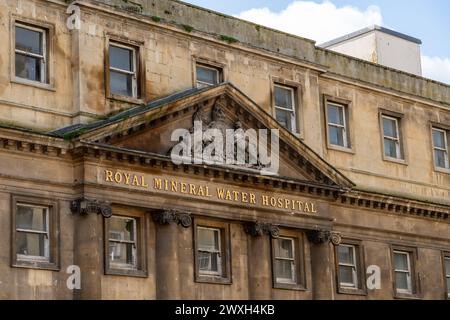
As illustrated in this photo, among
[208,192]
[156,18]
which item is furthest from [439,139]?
[156,18]

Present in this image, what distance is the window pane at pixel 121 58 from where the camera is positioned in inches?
1432

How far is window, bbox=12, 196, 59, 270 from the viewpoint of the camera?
3300cm

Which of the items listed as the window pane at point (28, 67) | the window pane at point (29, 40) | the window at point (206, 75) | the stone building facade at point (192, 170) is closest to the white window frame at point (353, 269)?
the stone building facade at point (192, 170)

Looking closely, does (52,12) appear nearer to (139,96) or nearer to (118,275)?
(139,96)

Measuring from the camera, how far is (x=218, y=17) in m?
39.5

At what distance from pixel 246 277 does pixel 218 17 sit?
27.3 ft

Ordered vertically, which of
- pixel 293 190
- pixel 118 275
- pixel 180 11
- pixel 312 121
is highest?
pixel 180 11

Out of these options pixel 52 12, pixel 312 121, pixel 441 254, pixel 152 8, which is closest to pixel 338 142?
pixel 312 121

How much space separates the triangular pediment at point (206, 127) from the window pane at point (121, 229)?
2.10 m

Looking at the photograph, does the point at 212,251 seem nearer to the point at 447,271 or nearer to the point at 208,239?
the point at 208,239

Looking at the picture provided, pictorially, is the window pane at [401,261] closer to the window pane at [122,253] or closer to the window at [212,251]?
the window at [212,251]

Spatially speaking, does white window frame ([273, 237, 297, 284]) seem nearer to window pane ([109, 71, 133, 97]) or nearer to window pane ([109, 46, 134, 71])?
window pane ([109, 71, 133, 97])

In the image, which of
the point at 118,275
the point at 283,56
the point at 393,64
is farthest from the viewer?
the point at 393,64

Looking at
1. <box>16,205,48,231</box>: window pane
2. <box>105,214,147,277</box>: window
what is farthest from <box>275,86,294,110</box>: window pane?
<box>16,205,48,231</box>: window pane
